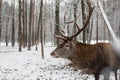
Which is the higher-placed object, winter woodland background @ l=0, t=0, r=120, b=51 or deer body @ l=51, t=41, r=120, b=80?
winter woodland background @ l=0, t=0, r=120, b=51

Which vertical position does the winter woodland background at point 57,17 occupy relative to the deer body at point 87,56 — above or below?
above

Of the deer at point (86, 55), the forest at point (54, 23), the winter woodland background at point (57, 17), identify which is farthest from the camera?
the winter woodland background at point (57, 17)

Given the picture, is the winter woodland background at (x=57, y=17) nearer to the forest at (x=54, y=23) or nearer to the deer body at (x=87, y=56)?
the forest at (x=54, y=23)

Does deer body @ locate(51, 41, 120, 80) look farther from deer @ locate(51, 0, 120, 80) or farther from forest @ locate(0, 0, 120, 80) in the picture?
forest @ locate(0, 0, 120, 80)

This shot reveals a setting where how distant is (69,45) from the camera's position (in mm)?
7863

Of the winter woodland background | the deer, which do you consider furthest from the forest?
the deer

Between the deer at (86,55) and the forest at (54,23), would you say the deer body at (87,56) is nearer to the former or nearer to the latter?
the deer at (86,55)

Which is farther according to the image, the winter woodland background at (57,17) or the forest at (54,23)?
the winter woodland background at (57,17)

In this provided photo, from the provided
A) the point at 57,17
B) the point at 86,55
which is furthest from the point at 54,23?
the point at 86,55

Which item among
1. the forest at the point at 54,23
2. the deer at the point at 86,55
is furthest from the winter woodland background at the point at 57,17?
the deer at the point at 86,55

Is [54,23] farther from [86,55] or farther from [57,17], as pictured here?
[86,55]

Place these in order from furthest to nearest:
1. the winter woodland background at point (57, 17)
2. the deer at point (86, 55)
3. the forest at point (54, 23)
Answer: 1. the winter woodland background at point (57, 17)
2. the forest at point (54, 23)
3. the deer at point (86, 55)

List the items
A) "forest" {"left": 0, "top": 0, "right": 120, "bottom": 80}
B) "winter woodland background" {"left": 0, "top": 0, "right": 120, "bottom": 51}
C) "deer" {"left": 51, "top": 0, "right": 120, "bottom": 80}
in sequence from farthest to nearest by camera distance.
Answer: "winter woodland background" {"left": 0, "top": 0, "right": 120, "bottom": 51} → "forest" {"left": 0, "top": 0, "right": 120, "bottom": 80} → "deer" {"left": 51, "top": 0, "right": 120, "bottom": 80}

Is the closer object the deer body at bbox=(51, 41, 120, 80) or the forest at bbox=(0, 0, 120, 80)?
the deer body at bbox=(51, 41, 120, 80)
